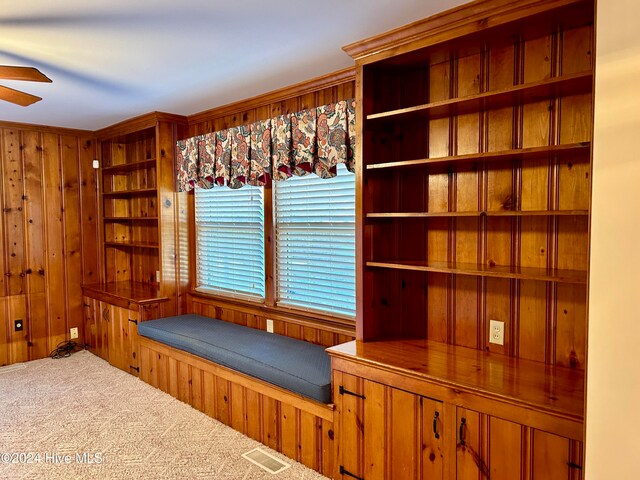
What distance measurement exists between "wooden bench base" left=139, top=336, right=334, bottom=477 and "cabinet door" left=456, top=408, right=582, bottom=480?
0.80 metres

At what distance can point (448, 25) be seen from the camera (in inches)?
84.1

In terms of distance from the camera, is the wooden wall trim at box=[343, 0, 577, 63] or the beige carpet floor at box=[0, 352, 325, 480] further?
the beige carpet floor at box=[0, 352, 325, 480]

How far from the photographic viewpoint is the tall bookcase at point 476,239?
192cm

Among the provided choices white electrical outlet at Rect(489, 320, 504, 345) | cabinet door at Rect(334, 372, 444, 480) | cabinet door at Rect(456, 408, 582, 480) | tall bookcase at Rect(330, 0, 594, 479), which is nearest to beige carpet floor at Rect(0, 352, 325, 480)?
cabinet door at Rect(334, 372, 444, 480)

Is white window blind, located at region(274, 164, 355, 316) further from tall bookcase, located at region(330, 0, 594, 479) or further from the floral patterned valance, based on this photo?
tall bookcase, located at region(330, 0, 594, 479)

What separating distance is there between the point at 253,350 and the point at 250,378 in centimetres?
20

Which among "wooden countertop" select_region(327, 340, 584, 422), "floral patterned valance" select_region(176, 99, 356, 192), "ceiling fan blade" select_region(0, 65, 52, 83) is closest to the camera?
"wooden countertop" select_region(327, 340, 584, 422)

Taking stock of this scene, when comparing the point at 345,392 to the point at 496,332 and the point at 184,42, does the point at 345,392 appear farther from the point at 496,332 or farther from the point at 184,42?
the point at 184,42

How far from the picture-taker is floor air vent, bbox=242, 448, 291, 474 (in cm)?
266

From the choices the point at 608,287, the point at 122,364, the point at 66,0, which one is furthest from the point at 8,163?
the point at 608,287

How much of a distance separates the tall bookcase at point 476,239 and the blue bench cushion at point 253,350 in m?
0.26

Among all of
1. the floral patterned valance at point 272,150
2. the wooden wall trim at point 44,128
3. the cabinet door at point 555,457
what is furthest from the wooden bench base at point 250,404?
the wooden wall trim at point 44,128

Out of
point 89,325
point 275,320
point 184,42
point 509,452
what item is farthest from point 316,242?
point 89,325

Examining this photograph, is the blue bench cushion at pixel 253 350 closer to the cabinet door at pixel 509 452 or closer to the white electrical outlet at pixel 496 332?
the cabinet door at pixel 509 452
